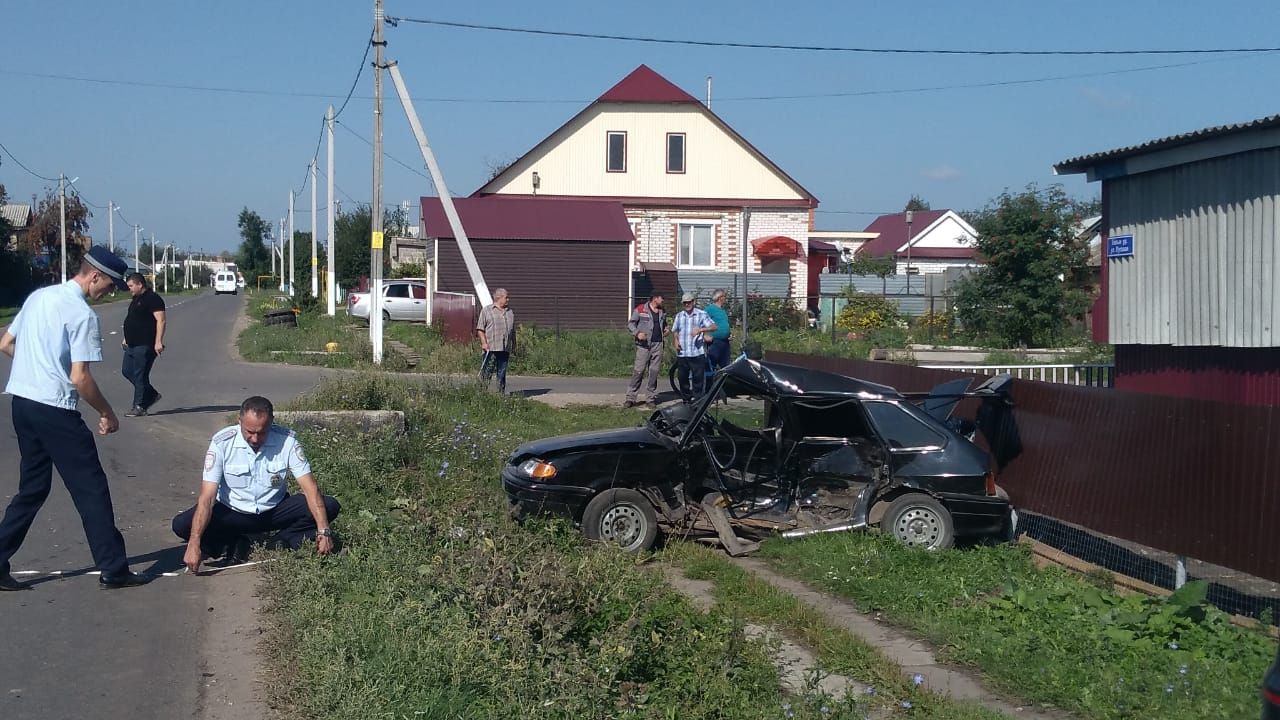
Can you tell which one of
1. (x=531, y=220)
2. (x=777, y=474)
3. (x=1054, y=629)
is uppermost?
(x=531, y=220)

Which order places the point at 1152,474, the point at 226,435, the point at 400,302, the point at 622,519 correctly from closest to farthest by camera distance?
the point at 226,435
the point at 1152,474
the point at 622,519
the point at 400,302

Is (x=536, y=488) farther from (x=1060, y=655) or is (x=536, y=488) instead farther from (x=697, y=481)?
(x=1060, y=655)

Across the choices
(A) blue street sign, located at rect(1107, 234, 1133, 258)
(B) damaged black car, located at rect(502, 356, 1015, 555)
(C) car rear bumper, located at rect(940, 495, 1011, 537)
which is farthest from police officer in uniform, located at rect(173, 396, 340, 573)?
(A) blue street sign, located at rect(1107, 234, 1133, 258)

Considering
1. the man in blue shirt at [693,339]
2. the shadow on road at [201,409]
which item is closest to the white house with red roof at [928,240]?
the man in blue shirt at [693,339]

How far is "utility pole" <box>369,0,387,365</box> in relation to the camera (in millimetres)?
22484

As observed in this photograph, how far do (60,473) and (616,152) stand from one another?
36983mm

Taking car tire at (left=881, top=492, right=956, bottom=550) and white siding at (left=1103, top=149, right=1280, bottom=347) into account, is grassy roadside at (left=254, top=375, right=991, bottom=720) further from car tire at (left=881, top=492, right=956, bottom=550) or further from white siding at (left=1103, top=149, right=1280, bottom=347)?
white siding at (left=1103, top=149, right=1280, bottom=347)

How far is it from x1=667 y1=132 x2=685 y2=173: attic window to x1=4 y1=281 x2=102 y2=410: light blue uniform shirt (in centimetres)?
3671

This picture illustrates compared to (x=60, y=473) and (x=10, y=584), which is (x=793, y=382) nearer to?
(x=60, y=473)

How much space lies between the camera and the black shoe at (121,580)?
6.74m

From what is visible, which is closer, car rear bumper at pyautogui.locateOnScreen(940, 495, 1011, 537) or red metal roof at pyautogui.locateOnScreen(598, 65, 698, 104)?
car rear bumper at pyautogui.locateOnScreen(940, 495, 1011, 537)

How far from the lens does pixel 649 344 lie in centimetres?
1684

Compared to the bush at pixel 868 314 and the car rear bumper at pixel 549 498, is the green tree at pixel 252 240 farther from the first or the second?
the car rear bumper at pixel 549 498

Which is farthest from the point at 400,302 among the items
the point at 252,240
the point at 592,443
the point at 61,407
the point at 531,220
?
the point at 252,240
